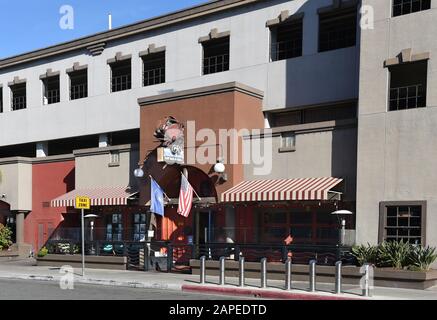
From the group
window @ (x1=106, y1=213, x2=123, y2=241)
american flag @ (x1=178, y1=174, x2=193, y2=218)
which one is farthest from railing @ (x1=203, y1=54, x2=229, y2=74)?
window @ (x1=106, y1=213, x2=123, y2=241)

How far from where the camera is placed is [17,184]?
106 feet

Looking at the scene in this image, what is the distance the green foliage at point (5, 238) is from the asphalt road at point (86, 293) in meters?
13.6

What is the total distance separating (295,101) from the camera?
78.8ft

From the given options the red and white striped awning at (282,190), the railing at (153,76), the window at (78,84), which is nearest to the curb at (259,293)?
the red and white striped awning at (282,190)

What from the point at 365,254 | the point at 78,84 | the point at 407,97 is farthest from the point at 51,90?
the point at 365,254

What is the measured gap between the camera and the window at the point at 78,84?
1266 inches

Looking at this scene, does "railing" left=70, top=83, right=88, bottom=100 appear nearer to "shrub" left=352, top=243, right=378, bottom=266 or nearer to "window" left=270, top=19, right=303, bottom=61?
"window" left=270, top=19, right=303, bottom=61

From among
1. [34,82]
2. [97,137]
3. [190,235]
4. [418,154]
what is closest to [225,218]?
[190,235]

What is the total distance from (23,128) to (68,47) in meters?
5.72

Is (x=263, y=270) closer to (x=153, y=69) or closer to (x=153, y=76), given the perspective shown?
(x=153, y=76)

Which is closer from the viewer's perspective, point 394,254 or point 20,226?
point 394,254

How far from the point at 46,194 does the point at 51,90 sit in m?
5.86

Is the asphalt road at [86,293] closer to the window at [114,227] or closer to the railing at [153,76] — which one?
the window at [114,227]

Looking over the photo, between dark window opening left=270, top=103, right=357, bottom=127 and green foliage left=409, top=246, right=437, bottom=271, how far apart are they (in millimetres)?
6663
